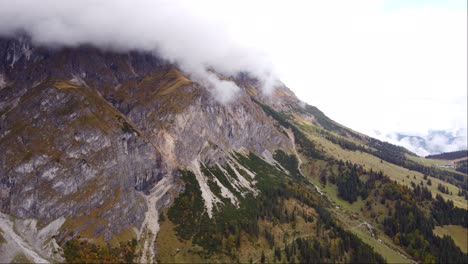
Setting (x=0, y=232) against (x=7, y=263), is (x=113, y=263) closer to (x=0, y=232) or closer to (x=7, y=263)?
(x=7, y=263)

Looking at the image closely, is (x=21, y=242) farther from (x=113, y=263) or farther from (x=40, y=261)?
(x=113, y=263)

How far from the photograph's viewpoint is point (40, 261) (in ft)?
608

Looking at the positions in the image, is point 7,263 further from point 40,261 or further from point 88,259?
point 88,259

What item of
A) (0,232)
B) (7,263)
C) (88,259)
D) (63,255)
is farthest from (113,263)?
(0,232)

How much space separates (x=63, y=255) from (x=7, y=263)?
28368 mm

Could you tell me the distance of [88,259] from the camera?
196125 mm

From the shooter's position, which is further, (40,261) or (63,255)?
(63,255)

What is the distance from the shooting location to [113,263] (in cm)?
19950

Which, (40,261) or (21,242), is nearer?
(40,261)

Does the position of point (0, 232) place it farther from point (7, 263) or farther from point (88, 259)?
point (88, 259)

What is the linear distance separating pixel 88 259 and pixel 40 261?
2464cm

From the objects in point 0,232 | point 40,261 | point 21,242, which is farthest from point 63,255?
point 0,232

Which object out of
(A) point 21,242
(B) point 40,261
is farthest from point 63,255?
(A) point 21,242

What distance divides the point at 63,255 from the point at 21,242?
2694 centimetres
